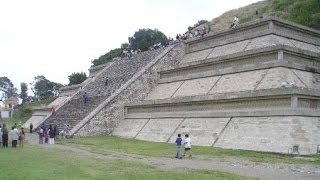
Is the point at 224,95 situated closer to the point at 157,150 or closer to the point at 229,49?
the point at 157,150

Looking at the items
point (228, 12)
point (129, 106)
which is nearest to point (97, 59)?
point (228, 12)

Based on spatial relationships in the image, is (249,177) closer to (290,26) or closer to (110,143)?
(110,143)

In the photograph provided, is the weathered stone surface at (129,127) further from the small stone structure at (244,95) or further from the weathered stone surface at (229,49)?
the weathered stone surface at (229,49)

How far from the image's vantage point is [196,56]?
30.1m

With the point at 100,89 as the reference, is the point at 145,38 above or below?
above

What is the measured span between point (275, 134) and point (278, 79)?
3.98 m

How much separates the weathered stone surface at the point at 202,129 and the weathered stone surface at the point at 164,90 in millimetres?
4583

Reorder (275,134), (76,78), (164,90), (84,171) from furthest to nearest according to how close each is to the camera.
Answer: (76,78) → (164,90) → (275,134) → (84,171)

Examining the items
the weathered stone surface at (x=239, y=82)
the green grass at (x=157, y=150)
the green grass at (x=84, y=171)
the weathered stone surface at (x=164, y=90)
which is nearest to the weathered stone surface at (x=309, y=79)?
the weathered stone surface at (x=239, y=82)

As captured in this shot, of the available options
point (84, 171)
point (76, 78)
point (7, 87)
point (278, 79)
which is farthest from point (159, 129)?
point (7, 87)

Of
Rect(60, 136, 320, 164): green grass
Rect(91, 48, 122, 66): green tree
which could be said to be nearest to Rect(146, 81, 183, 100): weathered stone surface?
Rect(60, 136, 320, 164): green grass

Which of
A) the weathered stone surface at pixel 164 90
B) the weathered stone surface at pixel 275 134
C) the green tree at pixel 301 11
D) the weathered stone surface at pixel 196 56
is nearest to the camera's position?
the weathered stone surface at pixel 275 134

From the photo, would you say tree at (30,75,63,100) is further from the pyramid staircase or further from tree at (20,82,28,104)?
the pyramid staircase

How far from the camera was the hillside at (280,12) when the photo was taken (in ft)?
110
